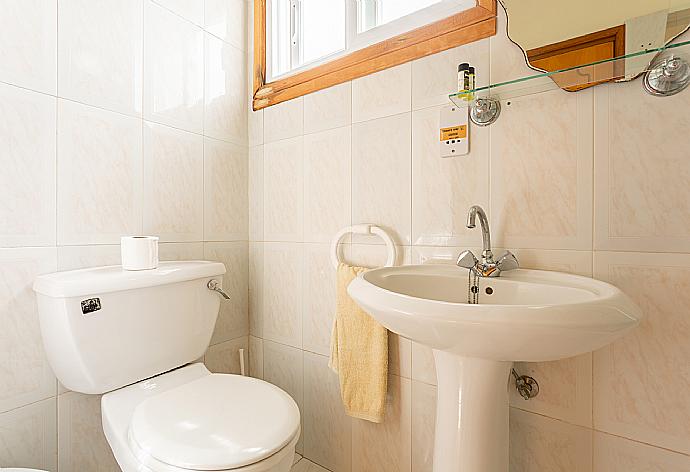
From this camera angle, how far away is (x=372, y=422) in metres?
1.36

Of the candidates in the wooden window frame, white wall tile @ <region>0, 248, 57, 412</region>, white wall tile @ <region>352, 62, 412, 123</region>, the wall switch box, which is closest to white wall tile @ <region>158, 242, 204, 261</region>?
white wall tile @ <region>0, 248, 57, 412</region>

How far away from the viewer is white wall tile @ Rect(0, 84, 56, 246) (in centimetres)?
107

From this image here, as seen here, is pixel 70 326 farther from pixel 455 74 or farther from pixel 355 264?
pixel 455 74

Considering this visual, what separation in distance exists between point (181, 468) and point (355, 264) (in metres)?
0.79

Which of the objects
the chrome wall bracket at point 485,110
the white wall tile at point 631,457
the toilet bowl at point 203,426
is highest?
the chrome wall bracket at point 485,110

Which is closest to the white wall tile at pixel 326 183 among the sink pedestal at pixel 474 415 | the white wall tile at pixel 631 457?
the sink pedestal at pixel 474 415

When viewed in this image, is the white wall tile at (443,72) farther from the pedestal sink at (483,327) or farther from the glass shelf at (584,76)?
the pedestal sink at (483,327)

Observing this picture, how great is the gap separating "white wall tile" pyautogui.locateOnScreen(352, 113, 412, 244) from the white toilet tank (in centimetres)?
58

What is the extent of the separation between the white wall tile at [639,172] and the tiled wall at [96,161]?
131 cm

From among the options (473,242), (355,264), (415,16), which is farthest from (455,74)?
(355,264)

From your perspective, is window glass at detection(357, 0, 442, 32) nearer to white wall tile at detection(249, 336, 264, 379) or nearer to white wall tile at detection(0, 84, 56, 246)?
white wall tile at detection(0, 84, 56, 246)

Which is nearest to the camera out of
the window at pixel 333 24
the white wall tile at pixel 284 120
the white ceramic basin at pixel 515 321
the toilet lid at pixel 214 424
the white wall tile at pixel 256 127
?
the white ceramic basin at pixel 515 321

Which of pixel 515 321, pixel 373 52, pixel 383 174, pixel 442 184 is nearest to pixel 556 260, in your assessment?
pixel 442 184

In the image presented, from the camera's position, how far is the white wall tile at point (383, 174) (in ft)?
4.19
